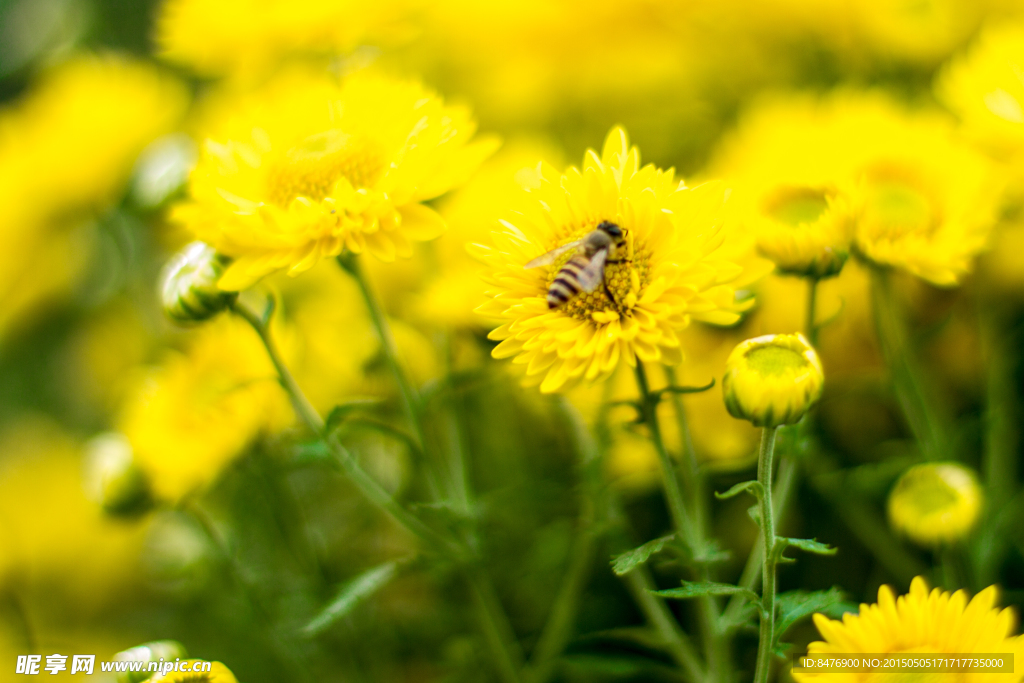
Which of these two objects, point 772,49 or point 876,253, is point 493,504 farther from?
point 772,49

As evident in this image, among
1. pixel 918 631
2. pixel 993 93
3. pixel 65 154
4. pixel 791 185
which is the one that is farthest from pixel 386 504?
pixel 65 154

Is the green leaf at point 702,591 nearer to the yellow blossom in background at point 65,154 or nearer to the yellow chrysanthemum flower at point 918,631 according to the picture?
the yellow chrysanthemum flower at point 918,631

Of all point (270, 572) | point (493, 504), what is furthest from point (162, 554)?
point (493, 504)

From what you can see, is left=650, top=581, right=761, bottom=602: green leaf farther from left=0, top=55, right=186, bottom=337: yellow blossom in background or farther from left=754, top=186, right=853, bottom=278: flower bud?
left=0, top=55, right=186, bottom=337: yellow blossom in background

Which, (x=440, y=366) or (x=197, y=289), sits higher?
(x=197, y=289)

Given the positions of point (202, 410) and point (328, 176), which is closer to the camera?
point (328, 176)

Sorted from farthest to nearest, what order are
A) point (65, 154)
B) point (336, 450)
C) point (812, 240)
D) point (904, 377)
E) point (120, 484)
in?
point (65, 154), point (120, 484), point (904, 377), point (336, 450), point (812, 240)

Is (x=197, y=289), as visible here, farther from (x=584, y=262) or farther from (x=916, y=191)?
(x=916, y=191)
